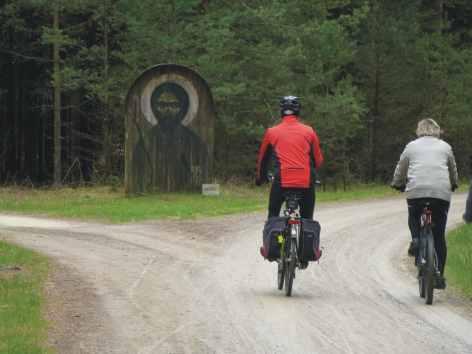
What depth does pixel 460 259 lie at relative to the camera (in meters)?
13.5

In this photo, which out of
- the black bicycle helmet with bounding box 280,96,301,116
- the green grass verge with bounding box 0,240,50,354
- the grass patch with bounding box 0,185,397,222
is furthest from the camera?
the grass patch with bounding box 0,185,397,222

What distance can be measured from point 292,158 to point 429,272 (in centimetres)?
187

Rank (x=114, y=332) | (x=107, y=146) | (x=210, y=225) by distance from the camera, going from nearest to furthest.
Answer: (x=114, y=332) → (x=210, y=225) → (x=107, y=146)

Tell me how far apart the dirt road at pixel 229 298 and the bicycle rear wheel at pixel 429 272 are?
13cm

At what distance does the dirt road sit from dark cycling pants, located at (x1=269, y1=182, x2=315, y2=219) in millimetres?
851

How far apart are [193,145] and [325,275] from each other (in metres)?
14.9

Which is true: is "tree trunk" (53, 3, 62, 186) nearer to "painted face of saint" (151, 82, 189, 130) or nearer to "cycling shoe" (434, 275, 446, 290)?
"painted face of saint" (151, 82, 189, 130)

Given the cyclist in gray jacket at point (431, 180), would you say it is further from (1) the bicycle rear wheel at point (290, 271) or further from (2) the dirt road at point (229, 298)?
(1) the bicycle rear wheel at point (290, 271)

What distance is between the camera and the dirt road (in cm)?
786

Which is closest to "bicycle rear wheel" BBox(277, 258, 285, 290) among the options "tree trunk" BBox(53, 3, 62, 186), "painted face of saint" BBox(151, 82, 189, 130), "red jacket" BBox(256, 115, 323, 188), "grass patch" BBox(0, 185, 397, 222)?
"red jacket" BBox(256, 115, 323, 188)

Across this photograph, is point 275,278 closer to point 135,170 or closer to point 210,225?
point 210,225

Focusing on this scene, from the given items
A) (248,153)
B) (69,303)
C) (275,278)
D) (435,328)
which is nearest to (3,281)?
(69,303)

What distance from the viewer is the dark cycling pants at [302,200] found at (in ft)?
34.9

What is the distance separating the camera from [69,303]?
31.7ft
